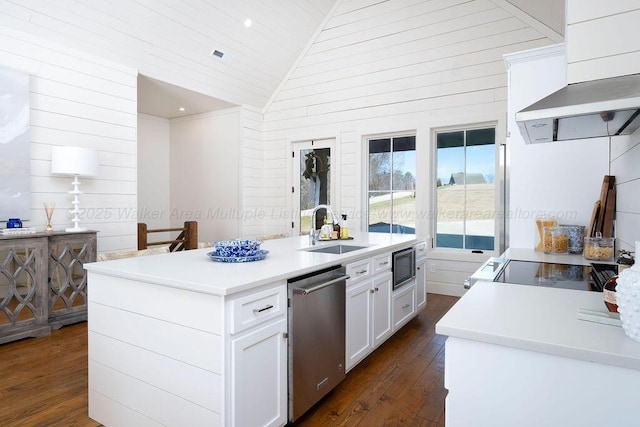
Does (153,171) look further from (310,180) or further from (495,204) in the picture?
(495,204)

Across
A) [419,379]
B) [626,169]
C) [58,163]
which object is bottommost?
[419,379]

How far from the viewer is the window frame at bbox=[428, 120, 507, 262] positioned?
421 cm

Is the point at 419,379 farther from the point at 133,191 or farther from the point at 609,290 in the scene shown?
the point at 133,191

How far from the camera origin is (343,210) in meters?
5.37

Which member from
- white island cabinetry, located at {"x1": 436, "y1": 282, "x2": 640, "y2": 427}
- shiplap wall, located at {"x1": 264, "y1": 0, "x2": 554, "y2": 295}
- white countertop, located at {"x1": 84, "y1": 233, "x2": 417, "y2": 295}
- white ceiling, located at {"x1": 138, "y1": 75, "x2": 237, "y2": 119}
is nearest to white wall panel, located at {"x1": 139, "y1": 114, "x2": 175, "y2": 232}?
white ceiling, located at {"x1": 138, "y1": 75, "x2": 237, "y2": 119}

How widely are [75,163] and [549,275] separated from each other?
3.81 m

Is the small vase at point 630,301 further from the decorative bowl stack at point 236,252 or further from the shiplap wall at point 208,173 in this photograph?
the shiplap wall at point 208,173

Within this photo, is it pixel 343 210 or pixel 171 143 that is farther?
pixel 171 143

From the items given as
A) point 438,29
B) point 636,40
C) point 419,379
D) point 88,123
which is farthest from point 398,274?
point 88,123

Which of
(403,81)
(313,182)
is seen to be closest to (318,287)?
(403,81)

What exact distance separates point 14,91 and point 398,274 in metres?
3.67

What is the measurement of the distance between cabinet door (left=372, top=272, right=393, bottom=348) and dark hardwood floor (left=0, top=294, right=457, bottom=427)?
0.16 meters

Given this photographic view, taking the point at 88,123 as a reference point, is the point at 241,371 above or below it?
below

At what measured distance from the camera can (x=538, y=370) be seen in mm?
948
